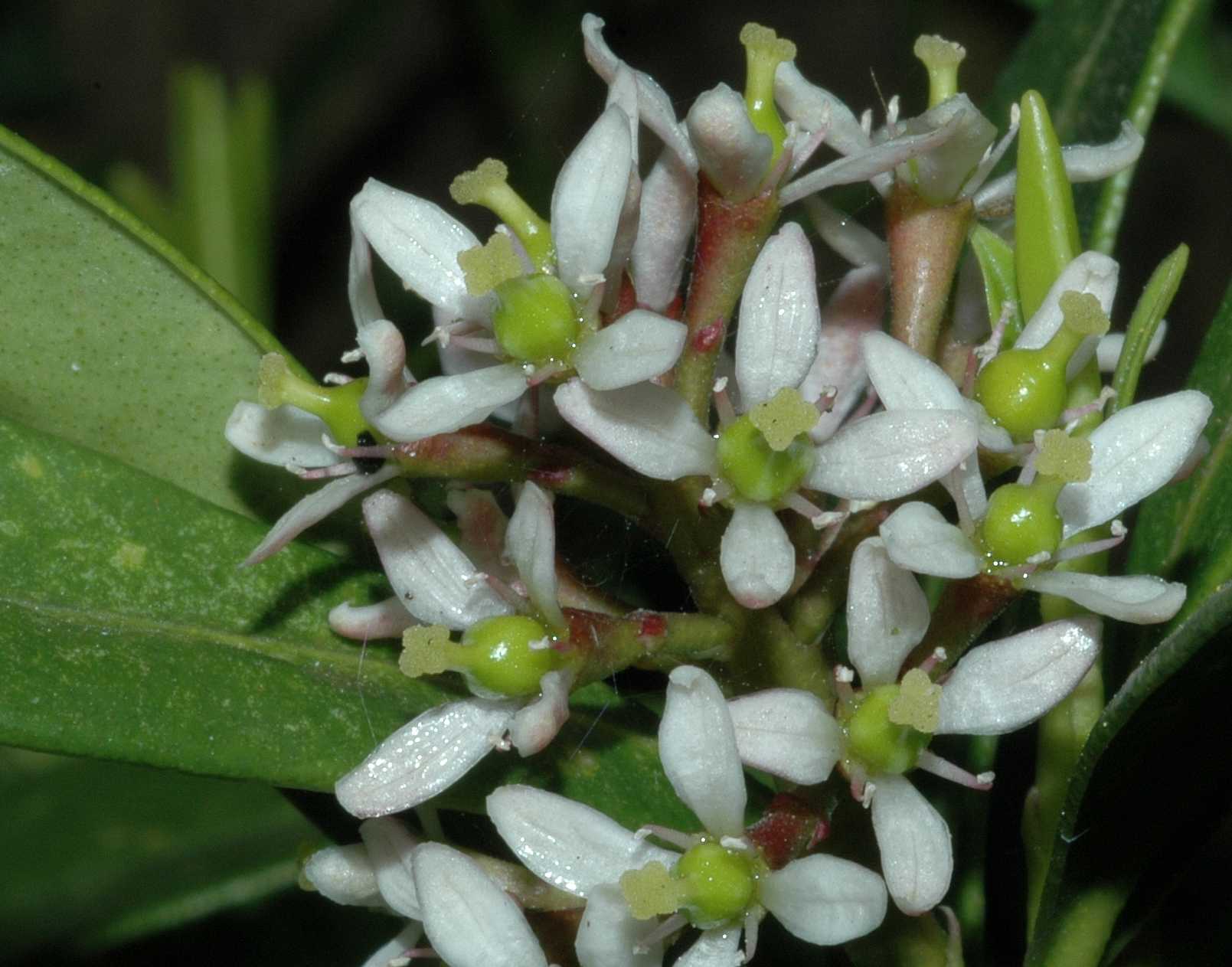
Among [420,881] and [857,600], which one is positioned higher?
[857,600]

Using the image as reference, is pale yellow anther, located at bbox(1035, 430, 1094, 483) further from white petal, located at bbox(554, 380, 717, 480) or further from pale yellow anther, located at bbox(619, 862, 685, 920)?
pale yellow anther, located at bbox(619, 862, 685, 920)

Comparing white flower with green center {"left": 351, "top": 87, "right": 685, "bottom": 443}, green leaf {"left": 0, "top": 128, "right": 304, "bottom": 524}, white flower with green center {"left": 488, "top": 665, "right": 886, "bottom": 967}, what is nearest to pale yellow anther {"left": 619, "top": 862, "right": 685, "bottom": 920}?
white flower with green center {"left": 488, "top": 665, "right": 886, "bottom": 967}

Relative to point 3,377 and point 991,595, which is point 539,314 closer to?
point 991,595

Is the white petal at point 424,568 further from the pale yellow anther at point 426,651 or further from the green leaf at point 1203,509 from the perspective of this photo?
the green leaf at point 1203,509

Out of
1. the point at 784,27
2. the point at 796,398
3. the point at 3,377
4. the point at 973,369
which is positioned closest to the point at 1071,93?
the point at 973,369

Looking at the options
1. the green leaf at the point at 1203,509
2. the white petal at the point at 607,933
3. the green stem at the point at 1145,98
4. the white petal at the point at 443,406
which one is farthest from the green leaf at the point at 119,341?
the green stem at the point at 1145,98
